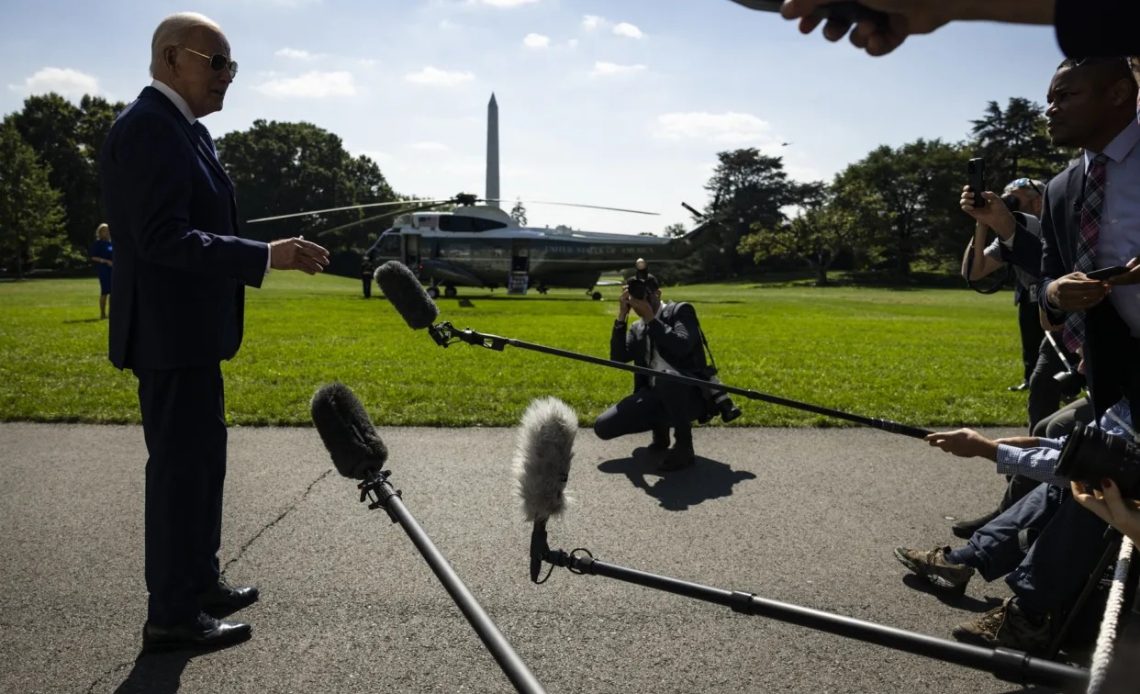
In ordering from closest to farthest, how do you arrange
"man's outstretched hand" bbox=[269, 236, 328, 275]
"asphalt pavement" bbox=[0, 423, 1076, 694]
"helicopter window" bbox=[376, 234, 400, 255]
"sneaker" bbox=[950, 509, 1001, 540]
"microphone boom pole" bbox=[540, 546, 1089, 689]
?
"microphone boom pole" bbox=[540, 546, 1089, 689] → "asphalt pavement" bbox=[0, 423, 1076, 694] → "man's outstretched hand" bbox=[269, 236, 328, 275] → "sneaker" bbox=[950, 509, 1001, 540] → "helicopter window" bbox=[376, 234, 400, 255]

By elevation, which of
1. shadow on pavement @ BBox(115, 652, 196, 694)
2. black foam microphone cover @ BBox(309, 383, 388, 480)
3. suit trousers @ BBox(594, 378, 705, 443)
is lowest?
shadow on pavement @ BBox(115, 652, 196, 694)

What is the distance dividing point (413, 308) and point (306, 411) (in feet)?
15.2

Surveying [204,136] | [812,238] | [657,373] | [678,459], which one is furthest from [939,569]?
[812,238]

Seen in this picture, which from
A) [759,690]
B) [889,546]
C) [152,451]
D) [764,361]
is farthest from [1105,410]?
[764,361]

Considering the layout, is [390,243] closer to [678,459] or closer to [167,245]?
[678,459]

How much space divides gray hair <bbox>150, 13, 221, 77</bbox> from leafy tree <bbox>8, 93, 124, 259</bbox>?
7287 centimetres

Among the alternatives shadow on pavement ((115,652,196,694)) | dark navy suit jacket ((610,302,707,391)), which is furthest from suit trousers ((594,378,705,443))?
shadow on pavement ((115,652,196,694))

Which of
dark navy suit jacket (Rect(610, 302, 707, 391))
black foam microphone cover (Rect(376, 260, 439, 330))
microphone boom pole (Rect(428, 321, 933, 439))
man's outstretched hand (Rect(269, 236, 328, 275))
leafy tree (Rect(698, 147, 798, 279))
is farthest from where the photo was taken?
leafy tree (Rect(698, 147, 798, 279))

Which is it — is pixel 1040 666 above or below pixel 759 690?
above

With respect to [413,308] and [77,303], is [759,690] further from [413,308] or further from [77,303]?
[77,303]

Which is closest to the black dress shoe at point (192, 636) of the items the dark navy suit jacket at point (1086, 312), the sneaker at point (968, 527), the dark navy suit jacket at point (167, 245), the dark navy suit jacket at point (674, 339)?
the dark navy suit jacket at point (167, 245)

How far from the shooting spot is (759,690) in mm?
2895

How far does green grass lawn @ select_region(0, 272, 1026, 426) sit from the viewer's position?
8125 millimetres

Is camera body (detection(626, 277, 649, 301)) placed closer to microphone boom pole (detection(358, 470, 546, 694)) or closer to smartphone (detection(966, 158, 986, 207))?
smartphone (detection(966, 158, 986, 207))
